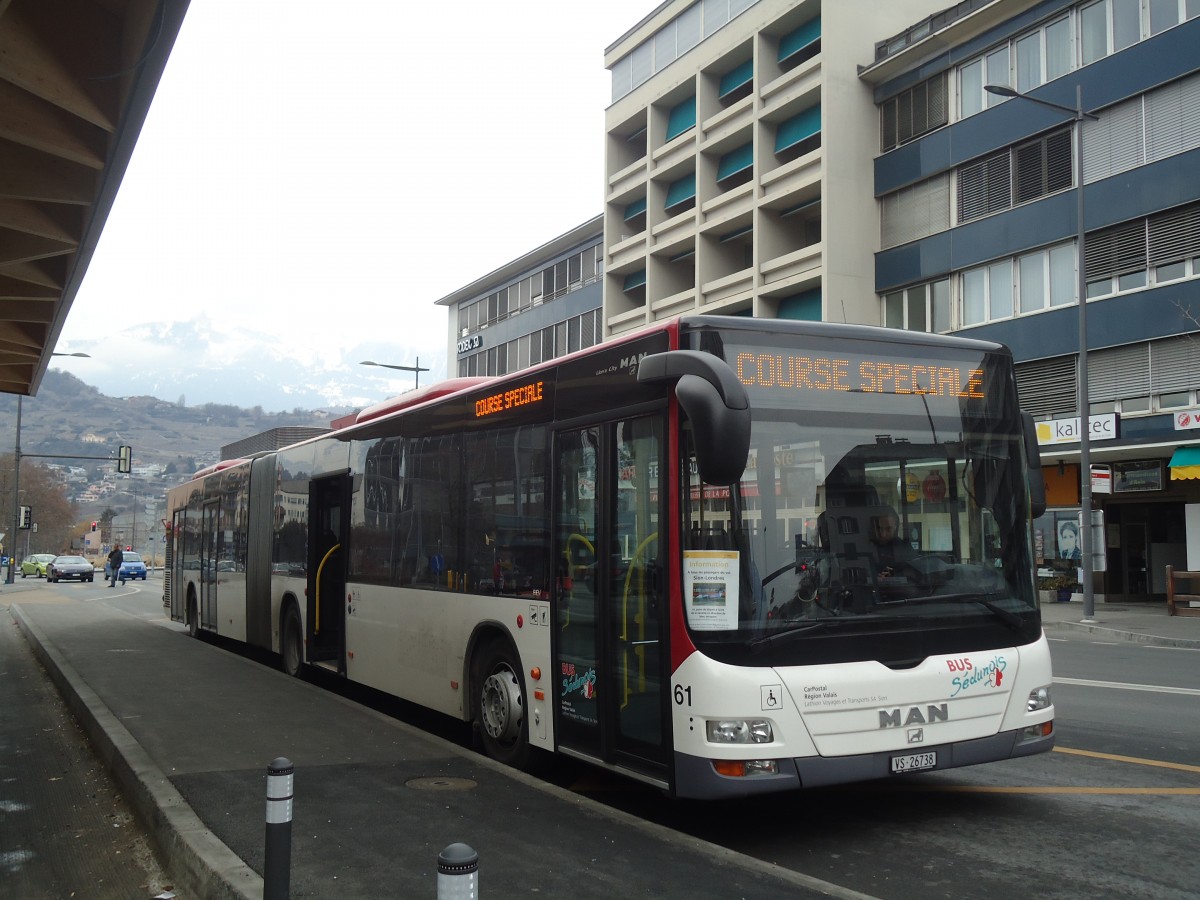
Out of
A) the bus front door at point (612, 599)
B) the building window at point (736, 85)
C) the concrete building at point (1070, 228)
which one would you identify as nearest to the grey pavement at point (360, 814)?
the bus front door at point (612, 599)

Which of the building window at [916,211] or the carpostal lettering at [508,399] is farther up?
the building window at [916,211]

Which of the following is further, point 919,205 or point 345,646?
A: point 919,205

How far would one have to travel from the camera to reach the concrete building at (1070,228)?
90.4 ft

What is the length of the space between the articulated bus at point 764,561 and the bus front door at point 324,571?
4744 mm

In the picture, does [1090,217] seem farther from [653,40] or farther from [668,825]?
[668,825]

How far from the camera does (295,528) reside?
46.0ft

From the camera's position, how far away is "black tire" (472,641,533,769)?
8141 millimetres

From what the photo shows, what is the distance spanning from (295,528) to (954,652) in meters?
9.53

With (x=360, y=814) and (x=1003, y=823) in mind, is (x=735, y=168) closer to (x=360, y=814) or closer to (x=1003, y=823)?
(x=1003, y=823)

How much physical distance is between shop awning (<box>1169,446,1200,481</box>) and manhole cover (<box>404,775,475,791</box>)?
2459 centimetres

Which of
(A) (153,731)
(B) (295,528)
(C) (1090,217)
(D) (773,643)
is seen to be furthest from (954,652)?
(C) (1090,217)

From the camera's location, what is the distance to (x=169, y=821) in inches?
249

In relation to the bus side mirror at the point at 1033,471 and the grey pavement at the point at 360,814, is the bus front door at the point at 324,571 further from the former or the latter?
the bus side mirror at the point at 1033,471

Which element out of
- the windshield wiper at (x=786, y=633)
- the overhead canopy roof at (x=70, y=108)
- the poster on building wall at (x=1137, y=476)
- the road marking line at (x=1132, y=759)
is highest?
the overhead canopy roof at (x=70, y=108)
